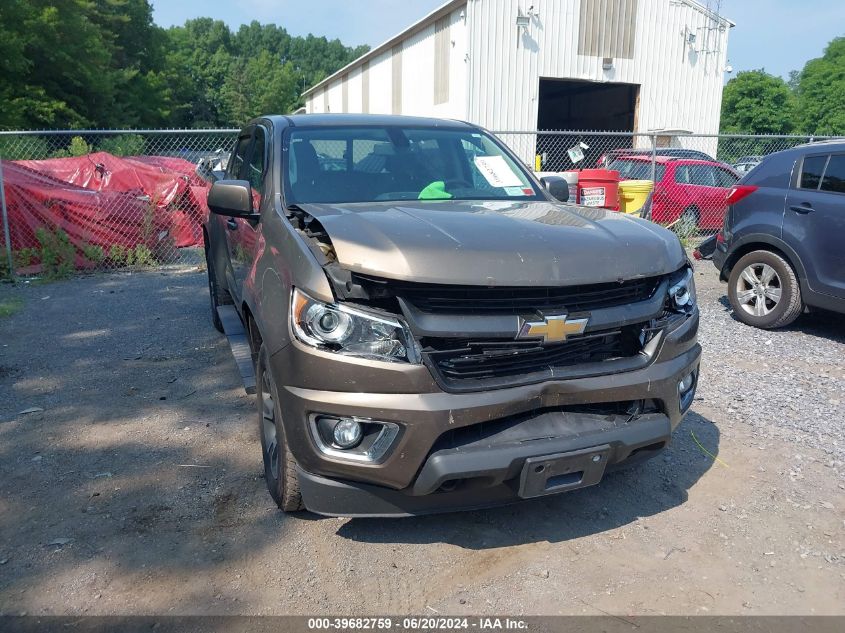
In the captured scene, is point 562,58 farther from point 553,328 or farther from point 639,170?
point 553,328

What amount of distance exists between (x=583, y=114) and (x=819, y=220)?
27.1 meters

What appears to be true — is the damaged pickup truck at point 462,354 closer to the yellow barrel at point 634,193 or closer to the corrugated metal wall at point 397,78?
the yellow barrel at point 634,193

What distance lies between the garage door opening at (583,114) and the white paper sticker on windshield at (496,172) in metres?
15.0

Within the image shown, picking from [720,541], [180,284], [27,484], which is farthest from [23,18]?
[720,541]

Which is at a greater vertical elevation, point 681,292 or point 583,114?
point 583,114

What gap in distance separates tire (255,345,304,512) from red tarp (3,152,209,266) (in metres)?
6.81

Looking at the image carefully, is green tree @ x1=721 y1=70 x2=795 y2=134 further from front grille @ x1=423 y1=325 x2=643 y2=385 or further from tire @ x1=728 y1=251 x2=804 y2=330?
front grille @ x1=423 y1=325 x2=643 y2=385

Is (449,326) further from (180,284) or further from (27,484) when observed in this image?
(180,284)

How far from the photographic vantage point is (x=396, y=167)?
13.5 feet

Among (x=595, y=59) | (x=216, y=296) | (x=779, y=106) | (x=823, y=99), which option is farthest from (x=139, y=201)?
(x=823, y=99)

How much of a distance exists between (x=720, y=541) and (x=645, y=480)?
601 mm

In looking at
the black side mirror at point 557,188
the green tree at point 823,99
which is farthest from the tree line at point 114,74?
the green tree at point 823,99

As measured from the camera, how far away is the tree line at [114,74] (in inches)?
1143

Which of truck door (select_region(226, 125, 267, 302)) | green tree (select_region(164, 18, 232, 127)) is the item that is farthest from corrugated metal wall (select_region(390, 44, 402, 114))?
green tree (select_region(164, 18, 232, 127))
